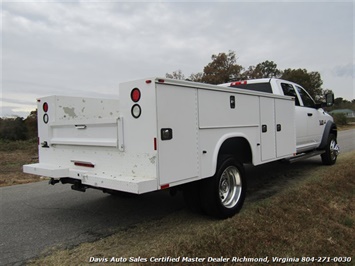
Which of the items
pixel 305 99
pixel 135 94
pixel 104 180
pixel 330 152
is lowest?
pixel 330 152

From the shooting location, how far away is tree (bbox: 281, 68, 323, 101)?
51531mm

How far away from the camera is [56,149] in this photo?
15.3 ft

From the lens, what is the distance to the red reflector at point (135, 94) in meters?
3.44

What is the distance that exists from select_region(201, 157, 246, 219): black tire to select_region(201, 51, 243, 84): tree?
3045 centimetres

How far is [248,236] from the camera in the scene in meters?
3.60

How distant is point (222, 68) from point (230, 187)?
3182 centimetres

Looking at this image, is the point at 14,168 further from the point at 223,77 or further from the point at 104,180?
the point at 223,77

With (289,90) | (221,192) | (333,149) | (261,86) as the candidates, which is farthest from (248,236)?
(333,149)

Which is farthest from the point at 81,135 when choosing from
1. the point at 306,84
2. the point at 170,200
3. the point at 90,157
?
the point at 306,84

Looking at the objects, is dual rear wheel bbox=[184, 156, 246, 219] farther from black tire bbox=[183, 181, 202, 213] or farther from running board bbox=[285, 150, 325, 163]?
running board bbox=[285, 150, 325, 163]

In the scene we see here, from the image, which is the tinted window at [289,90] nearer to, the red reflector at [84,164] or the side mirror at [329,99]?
the side mirror at [329,99]

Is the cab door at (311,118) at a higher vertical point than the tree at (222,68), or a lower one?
lower

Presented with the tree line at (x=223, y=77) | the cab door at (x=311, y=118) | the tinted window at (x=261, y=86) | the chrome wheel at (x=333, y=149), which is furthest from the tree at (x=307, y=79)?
the tinted window at (x=261, y=86)

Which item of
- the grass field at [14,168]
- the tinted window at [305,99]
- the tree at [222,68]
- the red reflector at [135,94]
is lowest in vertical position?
the grass field at [14,168]
